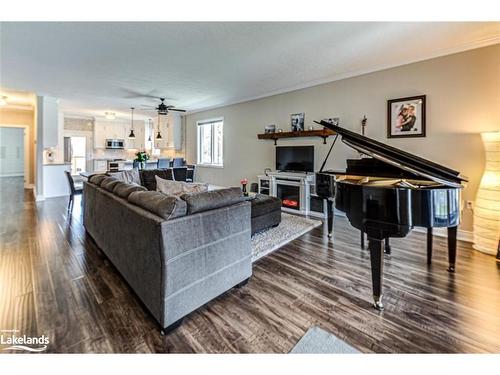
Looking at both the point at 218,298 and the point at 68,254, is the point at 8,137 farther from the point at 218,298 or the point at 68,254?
the point at 218,298

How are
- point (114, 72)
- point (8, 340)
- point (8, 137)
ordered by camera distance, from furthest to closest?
1. point (8, 137)
2. point (114, 72)
3. point (8, 340)

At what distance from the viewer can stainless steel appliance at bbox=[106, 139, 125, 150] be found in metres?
9.40

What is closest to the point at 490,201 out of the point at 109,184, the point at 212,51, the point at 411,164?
the point at 411,164

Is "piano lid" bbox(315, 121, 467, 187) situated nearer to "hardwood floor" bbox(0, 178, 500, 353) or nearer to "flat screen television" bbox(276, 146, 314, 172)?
"hardwood floor" bbox(0, 178, 500, 353)

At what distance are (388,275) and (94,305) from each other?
2.73 m

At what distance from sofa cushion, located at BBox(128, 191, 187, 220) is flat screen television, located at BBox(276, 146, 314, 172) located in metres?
3.72

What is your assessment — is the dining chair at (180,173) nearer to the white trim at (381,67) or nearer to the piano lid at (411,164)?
the white trim at (381,67)

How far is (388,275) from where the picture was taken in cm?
249

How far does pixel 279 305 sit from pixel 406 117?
3583 millimetres

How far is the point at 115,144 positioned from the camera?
9531mm

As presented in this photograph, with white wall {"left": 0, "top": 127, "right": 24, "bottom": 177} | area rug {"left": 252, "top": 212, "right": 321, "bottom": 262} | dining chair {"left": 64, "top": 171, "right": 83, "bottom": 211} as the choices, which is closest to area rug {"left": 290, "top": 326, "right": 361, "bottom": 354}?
area rug {"left": 252, "top": 212, "right": 321, "bottom": 262}
